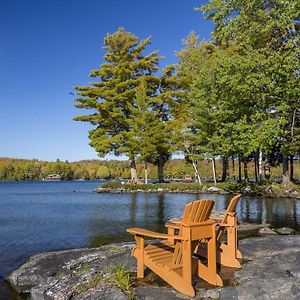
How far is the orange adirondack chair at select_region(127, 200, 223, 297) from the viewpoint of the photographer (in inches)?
235

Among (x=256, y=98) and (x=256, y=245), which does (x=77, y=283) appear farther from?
(x=256, y=98)

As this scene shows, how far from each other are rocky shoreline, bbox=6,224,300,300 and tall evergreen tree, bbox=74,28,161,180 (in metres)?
32.6

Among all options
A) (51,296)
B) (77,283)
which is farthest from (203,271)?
(51,296)

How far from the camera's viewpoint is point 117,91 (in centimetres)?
4409

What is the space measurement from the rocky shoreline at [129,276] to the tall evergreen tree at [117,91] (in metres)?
32.6

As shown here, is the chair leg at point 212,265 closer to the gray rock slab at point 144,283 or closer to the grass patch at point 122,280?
the gray rock slab at point 144,283

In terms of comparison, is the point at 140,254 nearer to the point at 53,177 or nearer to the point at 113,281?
the point at 113,281

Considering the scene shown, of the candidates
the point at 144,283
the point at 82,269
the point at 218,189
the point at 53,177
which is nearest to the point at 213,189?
the point at 218,189

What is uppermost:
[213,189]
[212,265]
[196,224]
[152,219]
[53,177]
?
[53,177]

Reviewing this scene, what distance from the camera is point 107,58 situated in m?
44.3

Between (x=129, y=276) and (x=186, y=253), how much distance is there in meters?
1.58

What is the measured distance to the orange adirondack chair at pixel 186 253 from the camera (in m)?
5.98

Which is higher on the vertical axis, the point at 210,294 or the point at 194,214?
the point at 194,214

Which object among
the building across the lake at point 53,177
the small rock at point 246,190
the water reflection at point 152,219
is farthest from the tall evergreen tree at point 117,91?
the building across the lake at point 53,177
